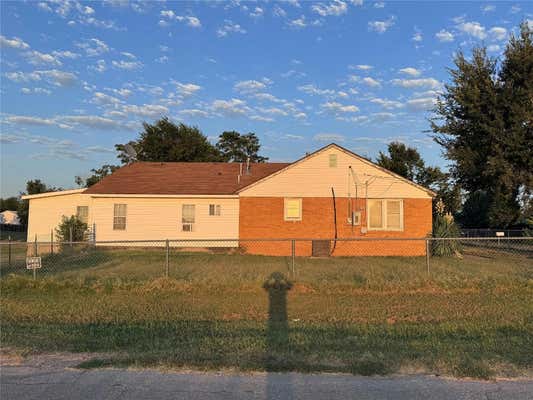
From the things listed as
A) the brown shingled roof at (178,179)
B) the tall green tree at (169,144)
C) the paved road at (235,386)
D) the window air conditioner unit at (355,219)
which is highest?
the tall green tree at (169,144)

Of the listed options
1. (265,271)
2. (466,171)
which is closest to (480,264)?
(265,271)

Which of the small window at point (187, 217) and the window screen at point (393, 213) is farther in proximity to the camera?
the small window at point (187, 217)

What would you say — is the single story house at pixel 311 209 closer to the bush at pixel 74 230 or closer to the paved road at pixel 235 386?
the bush at pixel 74 230

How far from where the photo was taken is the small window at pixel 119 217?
2102 centimetres

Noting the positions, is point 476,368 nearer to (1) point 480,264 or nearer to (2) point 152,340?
(2) point 152,340

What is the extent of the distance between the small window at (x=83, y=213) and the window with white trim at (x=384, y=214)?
13842 millimetres

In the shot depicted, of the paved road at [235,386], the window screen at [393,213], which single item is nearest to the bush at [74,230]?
the window screen at [393,213]

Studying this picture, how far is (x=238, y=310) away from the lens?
335 inches

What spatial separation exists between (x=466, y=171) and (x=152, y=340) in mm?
20669

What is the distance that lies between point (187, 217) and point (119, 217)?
3177mm

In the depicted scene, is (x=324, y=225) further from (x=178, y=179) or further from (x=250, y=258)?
(x=178, y=179)

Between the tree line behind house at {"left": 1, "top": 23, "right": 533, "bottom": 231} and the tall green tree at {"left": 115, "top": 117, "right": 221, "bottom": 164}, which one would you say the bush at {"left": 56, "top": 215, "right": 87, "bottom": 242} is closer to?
the tree line behind house at {"left": 1, "top": 23, "right": 533, "bottom": 231}

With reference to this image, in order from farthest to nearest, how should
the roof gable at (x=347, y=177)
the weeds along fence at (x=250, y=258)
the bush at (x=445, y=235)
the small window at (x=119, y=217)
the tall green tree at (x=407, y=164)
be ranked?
the tall green tree at (x=407, y=164)
the small window at (x=119, y=217)
the roof gable at (x=347, y=177)
the bush at (x=445, y=235)
the weeds along fence at (x=250, y=258)

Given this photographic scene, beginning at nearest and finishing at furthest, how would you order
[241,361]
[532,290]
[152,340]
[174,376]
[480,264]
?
[174,376]
[241,361]
[152,340]
[532,290]
[480,264]
